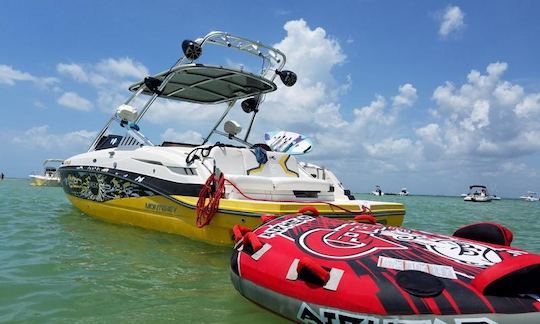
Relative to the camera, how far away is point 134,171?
6602 millimetres

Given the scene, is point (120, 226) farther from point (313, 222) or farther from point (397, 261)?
point (397, 261)

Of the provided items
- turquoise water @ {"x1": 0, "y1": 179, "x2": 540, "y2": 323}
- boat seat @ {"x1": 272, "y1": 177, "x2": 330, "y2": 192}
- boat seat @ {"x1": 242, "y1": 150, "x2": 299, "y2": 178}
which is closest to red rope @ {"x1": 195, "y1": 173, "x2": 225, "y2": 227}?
turquoise water @ {"x1": 0, "y1": 179, "x2": 540, "y2": 323}

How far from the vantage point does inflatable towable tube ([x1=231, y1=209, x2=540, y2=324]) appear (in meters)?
2.15

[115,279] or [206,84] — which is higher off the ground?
[206,84]

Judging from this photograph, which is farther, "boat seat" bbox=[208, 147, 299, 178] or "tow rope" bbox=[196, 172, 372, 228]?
"boat seat" bbox=[208, 147, 299, 178]

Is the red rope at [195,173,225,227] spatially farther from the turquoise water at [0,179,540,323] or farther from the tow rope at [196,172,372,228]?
the turquoise water at [0,179,540,323]

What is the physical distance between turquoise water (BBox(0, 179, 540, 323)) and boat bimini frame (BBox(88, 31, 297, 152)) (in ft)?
7.41

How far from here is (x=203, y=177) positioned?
5.88m

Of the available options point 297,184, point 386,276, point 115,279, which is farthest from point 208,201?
point 386,276

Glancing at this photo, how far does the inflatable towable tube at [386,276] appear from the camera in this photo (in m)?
2.15

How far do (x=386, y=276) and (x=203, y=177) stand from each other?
3876 mm

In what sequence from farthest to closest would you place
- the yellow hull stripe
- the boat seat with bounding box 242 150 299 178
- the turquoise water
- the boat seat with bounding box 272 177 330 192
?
the boat seat with bounding box 242 150 299 178 → the boat seat with bounding box 272 177 330 192 → the yellow hull stripe → the turquoise water

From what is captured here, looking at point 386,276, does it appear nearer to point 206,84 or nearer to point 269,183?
point 269,183

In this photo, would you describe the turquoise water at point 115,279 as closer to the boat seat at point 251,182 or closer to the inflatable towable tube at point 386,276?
the inflatable towable tube at point 386,276
